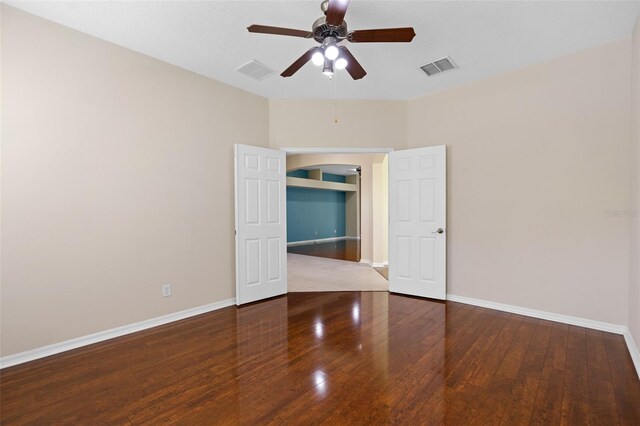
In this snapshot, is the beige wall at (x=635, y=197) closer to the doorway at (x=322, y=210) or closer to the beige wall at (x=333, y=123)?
the beige wall at (x=333, y=123)

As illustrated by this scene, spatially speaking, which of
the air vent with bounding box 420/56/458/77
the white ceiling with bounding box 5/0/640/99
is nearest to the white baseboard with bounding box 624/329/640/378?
the white ceiling with bounding box 5/0/640/99

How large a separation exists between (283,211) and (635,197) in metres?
→ 3.85

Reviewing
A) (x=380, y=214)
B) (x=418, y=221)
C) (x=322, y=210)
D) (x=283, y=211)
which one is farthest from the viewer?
(x=322, y=210)

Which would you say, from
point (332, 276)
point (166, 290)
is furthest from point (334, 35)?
point (332, 276)

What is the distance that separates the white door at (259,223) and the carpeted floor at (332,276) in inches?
26.8

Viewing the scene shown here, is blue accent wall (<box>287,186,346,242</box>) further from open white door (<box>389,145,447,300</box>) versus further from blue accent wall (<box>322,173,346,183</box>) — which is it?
open white door (<box>389,145,447,300</box>)

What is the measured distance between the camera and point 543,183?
11.7 feet

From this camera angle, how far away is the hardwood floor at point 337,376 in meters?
1.94

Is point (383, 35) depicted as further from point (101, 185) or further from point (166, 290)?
point (166, 290)

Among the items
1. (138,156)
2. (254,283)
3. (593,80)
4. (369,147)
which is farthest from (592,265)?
(138,156)

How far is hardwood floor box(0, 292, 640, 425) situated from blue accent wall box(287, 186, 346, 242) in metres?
7.82

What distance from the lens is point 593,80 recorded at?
3.25 m

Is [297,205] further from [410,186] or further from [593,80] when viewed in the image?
[593,80]

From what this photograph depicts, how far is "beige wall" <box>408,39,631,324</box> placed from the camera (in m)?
3.16
